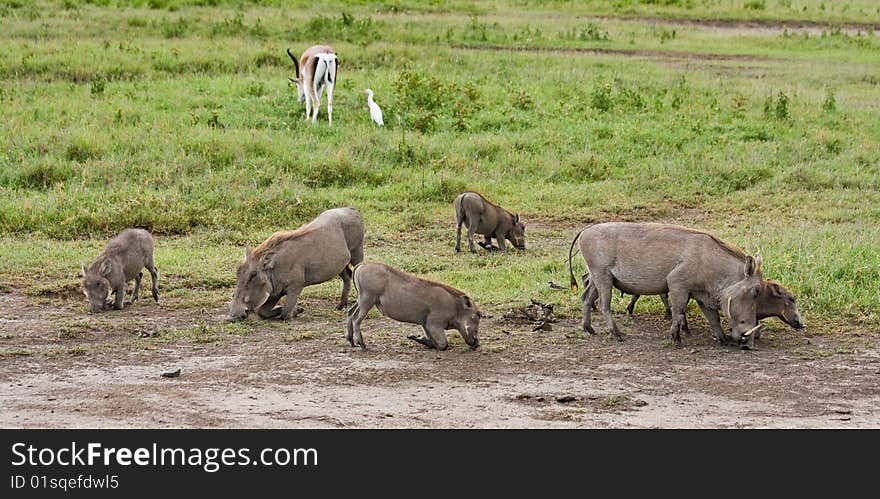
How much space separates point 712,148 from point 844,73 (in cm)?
681

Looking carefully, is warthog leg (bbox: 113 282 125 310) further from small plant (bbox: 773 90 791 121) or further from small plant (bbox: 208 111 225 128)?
small plant (bbox: 773 90 791 121)

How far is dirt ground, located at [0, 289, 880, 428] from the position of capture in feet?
23.4

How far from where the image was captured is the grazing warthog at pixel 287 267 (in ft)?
31.3

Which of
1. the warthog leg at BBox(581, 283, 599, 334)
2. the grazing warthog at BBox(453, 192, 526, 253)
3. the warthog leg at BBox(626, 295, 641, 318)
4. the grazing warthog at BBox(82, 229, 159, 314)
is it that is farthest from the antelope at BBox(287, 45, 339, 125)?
the warthog leg at BBox(581, 283, 599, 334)

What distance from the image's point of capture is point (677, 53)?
23.9 meters

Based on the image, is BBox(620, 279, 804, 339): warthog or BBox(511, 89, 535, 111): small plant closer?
BBox(620, 279, 804, 339): warthog

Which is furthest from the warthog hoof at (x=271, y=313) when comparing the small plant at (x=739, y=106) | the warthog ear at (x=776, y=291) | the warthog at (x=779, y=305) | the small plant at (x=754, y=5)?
the small plant at (x=754, y=5)

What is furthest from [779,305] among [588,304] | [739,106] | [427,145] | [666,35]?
[666,35]

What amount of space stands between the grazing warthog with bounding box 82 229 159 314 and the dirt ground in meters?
0.19

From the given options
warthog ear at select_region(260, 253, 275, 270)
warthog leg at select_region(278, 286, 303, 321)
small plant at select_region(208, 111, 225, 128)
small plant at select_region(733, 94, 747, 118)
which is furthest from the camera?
small plant at select_region(733, 94, 747, 118)

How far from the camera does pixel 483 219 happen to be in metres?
12.2

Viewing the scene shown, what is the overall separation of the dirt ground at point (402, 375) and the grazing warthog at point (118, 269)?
7.6 inches

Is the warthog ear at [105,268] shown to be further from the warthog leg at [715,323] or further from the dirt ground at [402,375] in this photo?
the warthog leg at [715,323]

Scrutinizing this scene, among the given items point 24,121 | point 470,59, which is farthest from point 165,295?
point 470,59
